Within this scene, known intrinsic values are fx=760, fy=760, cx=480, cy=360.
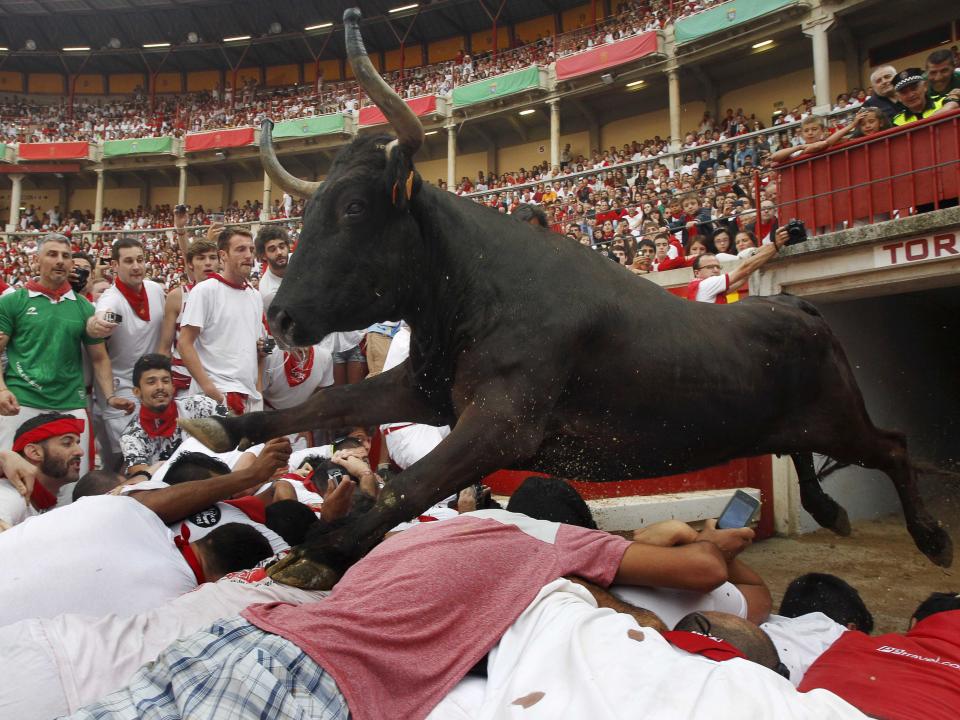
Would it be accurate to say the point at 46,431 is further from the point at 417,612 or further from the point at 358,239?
the point at 417,612

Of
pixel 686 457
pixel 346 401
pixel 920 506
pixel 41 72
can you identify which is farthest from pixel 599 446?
pixel 41 72

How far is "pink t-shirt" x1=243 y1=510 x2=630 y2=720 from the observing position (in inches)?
86.7

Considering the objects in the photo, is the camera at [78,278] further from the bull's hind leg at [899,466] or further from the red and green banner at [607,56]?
the red and green banner at [607,56]

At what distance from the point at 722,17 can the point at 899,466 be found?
80.7 feet

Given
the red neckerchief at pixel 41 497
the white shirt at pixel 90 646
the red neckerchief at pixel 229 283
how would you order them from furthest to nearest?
1. the red neckerchief at pixel 229 283
2. the red neckerchief at pixel 41 497
3. the white shirt at pixel 90 646

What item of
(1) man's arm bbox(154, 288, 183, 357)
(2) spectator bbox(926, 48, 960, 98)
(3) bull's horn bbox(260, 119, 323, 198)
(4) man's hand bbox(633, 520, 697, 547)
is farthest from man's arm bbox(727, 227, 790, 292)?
(1) man's arm bbox(154, 288, 183, 357)

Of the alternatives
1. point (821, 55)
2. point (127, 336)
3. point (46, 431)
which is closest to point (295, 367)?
point (127, 336)

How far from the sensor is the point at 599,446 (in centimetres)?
321

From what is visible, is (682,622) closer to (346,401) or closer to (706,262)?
(346,401)

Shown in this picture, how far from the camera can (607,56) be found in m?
28.8

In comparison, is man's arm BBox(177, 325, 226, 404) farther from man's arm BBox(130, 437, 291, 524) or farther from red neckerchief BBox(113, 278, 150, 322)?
man's arm BBox(130, 437, 291, 524)

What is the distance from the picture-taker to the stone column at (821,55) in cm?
2256

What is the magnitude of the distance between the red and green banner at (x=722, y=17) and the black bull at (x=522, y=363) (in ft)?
78.5

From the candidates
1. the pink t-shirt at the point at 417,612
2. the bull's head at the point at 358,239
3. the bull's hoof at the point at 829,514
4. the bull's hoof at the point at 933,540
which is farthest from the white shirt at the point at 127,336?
the bull's hoof at the point at 933,540
